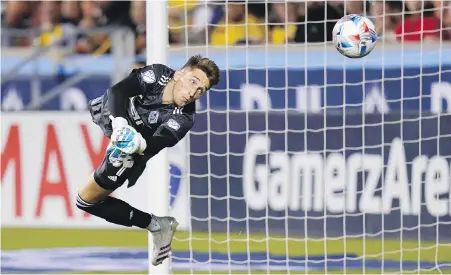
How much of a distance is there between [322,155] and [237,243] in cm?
105

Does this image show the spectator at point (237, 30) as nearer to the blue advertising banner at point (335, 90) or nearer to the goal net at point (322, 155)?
the goal net at point (322, 155)

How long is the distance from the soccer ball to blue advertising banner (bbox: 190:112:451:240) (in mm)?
1984

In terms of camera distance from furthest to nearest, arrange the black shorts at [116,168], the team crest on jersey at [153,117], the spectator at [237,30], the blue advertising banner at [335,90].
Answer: the spectator at [237,30]
the blue advertising banner at [335,90]
the team crest on jersey at [153,117]
the black shorts at [116,168]

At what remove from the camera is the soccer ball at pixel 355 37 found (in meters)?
6.37

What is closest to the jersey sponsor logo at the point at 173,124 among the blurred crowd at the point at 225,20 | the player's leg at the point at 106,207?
the player's leg at the point at 106,207

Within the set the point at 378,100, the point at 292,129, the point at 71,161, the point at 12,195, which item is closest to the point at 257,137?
the point at 292,129

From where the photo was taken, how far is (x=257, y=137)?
8961mm

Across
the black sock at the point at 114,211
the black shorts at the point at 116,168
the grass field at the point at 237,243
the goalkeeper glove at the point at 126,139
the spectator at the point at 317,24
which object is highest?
the spectator at the point at 317,24

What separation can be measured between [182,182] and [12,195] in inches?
66.0

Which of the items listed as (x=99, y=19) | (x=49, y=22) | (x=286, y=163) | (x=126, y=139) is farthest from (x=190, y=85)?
(x=49, y=22)

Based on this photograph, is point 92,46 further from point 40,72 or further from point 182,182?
point 182,182

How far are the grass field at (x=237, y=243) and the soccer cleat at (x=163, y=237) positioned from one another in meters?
1.53

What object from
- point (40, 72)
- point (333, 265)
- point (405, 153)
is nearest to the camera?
point (333, 265)

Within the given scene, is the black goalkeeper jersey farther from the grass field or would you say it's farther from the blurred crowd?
the grass field
